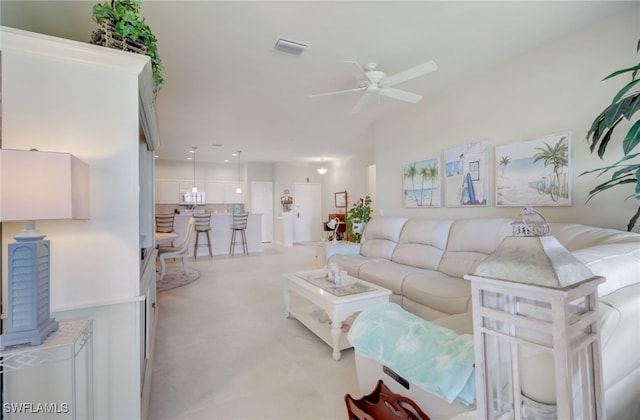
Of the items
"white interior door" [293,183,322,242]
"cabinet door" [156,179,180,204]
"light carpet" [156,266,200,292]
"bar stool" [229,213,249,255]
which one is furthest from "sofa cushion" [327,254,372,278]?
"cabinet door" [156,179,180,204]

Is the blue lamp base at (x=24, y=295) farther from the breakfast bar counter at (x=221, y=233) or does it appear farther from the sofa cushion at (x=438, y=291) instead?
the breakfast bar counter at (x=221, y=233)

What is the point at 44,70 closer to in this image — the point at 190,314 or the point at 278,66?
the point at 278,66

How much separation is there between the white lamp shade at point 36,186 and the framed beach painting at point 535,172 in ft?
10.6

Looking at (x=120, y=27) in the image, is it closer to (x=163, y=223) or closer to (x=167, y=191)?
(x=163, y=223)

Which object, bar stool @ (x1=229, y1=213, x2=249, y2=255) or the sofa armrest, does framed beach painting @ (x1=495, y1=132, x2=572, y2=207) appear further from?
bar stool @ (x1=229, y1=213, x2=249, y2=255)

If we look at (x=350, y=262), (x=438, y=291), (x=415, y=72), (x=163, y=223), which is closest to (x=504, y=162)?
(x=415, y=72)

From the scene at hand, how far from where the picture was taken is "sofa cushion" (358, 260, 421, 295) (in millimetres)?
2934

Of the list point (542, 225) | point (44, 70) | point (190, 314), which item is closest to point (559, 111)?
point (542, 225)

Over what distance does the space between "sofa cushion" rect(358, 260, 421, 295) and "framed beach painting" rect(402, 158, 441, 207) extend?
1108mm

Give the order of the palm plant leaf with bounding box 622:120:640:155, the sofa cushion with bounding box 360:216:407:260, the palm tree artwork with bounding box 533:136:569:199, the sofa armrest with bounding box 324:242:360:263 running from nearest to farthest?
1. the palm plant leaf with bounding box 622:120:640:155
2. the palm tree artwork with bounding box 533:136:569:199
3. the sofa cushion with bounding box 360:216:407:260
4. the sofa armrest with bounding box 324:242:360:263

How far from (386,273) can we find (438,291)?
27.6 inches

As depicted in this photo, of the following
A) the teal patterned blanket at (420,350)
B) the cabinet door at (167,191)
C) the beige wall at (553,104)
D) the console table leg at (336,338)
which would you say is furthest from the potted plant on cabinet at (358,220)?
the cabinet door at (167,191)

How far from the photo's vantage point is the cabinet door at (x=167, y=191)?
28.4ft

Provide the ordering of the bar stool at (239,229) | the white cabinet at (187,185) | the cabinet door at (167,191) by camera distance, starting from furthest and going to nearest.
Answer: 1. the white cabinet at (187,185)
2. the cabinet door at (167,191)
3. the bar stool at (239,229)
